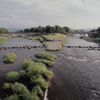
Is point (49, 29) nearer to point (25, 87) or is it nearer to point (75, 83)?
point (75, 83)

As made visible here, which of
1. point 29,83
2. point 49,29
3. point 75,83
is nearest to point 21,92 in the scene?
point 29,83

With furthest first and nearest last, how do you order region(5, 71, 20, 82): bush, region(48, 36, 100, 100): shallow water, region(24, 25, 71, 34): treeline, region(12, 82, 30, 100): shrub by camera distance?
1. region(24, 25, 71, 34): treeline
2. region(5, 71, 20, 82): bush
3. region(48, 36, 100, 100): shallow water
4. region(12, 82, 30, 100): shrub

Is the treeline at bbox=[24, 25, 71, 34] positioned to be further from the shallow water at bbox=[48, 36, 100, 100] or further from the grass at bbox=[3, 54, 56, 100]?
the grass at bbox=[3, 54, 56, 100]

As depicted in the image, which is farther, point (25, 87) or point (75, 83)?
point (75, 83)

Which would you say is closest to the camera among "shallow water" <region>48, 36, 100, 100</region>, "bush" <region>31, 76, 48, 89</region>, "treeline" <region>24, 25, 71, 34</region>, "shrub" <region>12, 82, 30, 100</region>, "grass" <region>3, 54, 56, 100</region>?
"shrub" <region>12, 82, 30, 100</region>

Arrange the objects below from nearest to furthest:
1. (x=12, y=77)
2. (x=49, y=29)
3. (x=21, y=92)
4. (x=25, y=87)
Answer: (x=21, y=92) < (x=25, y=87) < (x=12, y=77) < (x=49, y=29)

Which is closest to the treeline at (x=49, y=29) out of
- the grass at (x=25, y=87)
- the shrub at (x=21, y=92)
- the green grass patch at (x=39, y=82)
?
the grass at (x=25, y=87)

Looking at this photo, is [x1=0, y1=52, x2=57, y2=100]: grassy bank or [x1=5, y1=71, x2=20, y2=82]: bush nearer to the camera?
[x1=0, y1=52, x2=57, y2=100]: grassy bank

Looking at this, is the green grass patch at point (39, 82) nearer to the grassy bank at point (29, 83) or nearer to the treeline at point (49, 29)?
the grassy bank at point (29, 83)

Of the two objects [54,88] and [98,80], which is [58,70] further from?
[98,80]

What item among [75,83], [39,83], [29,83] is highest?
[39,83]

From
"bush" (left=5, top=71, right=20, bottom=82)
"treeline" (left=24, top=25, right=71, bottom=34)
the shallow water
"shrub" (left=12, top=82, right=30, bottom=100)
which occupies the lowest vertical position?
the shallow water

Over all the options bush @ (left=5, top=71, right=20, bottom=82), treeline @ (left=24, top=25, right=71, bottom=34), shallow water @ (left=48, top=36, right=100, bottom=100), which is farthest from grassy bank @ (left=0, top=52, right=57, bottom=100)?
treeline @ (left=24, top=25, right=71, bottom=34)
